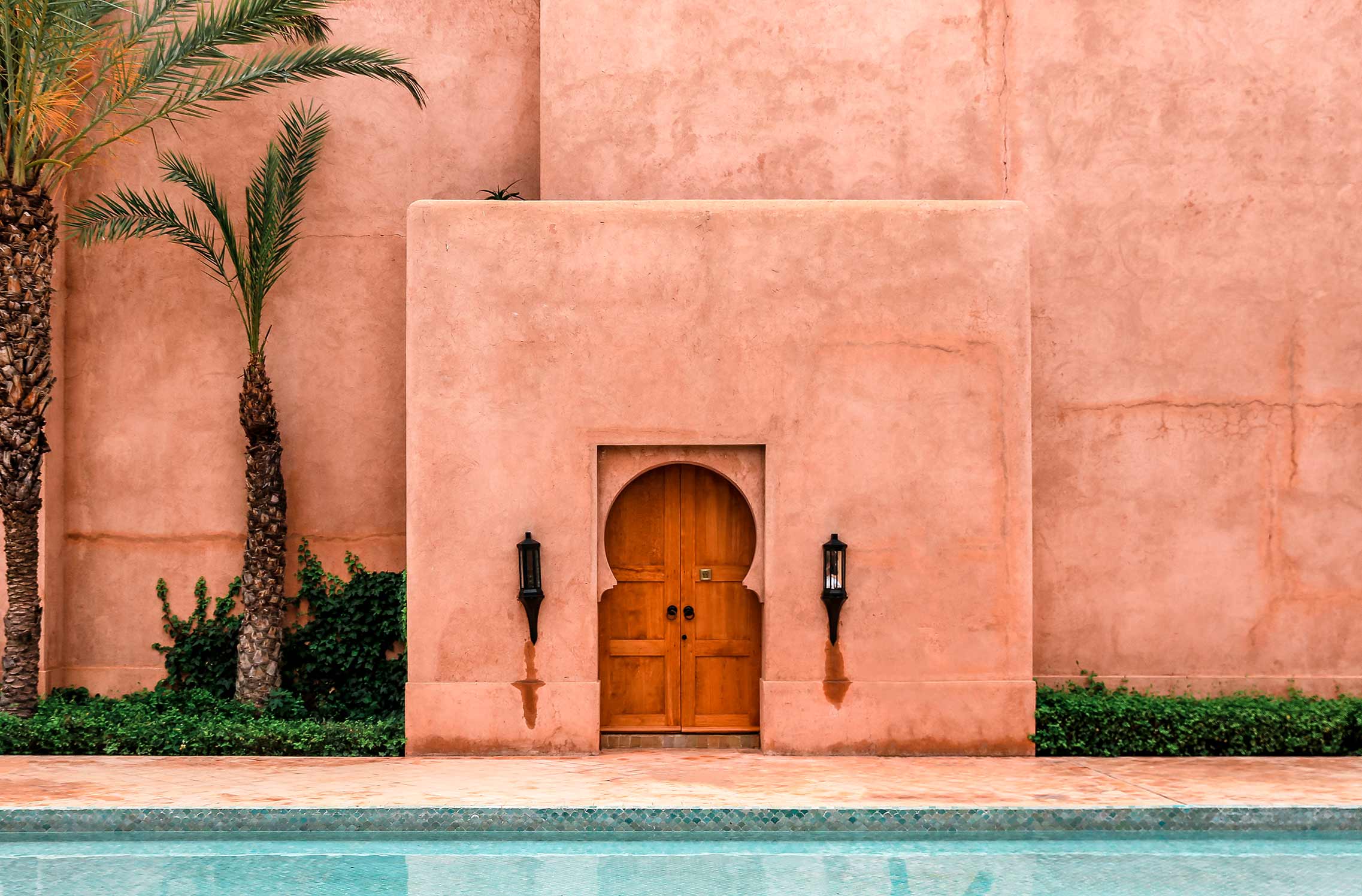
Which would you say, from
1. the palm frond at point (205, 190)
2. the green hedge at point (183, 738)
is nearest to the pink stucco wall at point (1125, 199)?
the green hedge at point (183, 738)

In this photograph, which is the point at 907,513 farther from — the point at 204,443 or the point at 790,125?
the point at 204,443

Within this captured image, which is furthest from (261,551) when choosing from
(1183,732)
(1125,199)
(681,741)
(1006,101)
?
(1125,199)

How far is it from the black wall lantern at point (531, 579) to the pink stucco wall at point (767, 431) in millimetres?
121

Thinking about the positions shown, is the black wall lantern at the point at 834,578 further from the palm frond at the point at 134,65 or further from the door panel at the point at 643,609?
the palm frond at the point at 134,65

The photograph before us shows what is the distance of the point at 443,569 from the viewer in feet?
32.7

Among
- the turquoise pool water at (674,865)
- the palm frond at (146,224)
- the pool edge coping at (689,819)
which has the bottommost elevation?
the turquoise pool water at (674,865)

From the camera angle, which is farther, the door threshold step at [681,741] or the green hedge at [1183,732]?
the door threshold step at [681,741]

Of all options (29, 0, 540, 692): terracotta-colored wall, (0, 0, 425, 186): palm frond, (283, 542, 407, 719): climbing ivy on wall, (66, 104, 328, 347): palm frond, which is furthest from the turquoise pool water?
(0, 0, 425, 186): palm frond

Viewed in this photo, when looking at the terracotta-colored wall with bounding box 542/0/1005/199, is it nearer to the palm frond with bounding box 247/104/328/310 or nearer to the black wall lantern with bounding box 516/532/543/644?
the palm frond with bounding box 247/104/328/310

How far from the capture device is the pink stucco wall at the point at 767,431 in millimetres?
9961

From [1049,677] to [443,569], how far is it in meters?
5.63

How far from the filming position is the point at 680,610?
1038 centimetres

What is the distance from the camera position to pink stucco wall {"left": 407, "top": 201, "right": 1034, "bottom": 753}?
32.7 ft

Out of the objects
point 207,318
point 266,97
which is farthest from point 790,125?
point 207,318
